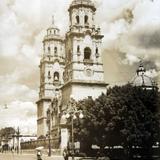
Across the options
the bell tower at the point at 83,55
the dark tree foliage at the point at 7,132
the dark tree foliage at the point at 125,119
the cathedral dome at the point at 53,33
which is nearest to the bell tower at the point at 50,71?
the cathedral dome at the point at 53,33

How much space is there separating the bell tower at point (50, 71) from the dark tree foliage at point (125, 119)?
167 feet

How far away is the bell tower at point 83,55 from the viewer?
7944cm

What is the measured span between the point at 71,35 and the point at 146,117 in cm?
3651

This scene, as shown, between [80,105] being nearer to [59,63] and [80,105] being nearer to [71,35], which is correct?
[71,35]

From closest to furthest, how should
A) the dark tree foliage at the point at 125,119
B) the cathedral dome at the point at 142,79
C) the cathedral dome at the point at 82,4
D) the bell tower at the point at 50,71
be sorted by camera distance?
the dark tree foliage at the point at 125,119 → the cathedral dome at the point at 142,79 → the cathedral dome at the point at 82,4 → the bell tower at the point at 50,71

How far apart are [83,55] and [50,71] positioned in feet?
81.2

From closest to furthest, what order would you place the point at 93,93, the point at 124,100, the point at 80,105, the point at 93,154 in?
1. the point at 124,100
2. the point at 93,154
3. the point at 80,105
4. the point at 93,93

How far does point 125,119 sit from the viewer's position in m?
47.9

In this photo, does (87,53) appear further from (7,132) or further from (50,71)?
(7,132)

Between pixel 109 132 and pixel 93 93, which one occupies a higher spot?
pixel 93 93

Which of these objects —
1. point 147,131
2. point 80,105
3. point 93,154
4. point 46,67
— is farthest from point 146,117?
point 46,67

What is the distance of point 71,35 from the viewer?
8175cm

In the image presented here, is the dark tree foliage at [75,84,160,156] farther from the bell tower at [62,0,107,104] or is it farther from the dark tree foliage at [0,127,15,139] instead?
the dark tree foliage at [0,127,15,139]

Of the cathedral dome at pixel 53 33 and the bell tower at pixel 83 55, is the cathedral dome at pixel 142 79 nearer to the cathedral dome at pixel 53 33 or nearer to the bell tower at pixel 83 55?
the bell tower at pixel 83 55
